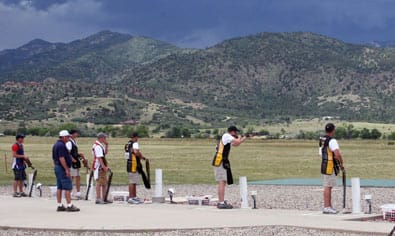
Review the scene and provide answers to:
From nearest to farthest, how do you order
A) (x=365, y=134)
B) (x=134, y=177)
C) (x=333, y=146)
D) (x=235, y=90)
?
(x=333, y=146) < (x=134, y=177) < (x=365, y=134) < (x=235, y=90)

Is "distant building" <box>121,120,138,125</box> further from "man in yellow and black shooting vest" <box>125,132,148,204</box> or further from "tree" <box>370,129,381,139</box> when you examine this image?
"man in yellow and black shooting vest" <box>125,132,148,204</box>

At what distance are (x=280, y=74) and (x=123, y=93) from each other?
3115cm

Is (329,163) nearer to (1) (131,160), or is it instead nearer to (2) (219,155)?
(2) (219,155)

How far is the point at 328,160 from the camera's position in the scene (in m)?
17.5

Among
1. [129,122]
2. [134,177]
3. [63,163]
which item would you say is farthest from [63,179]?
[129,122]

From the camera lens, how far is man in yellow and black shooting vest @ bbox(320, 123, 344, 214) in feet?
56.9

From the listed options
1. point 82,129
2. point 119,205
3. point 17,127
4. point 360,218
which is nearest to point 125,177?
point 119,205

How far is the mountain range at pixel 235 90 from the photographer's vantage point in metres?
139

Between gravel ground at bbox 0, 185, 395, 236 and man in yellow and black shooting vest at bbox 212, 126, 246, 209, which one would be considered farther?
man in yellow and black shooting vest at bbox 212, 126, 246, 209

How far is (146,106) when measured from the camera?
142625mm

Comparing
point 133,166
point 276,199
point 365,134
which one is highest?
point 365,134

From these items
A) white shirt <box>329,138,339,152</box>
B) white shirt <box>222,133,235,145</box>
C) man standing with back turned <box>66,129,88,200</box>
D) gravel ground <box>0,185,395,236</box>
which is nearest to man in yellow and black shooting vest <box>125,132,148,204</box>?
man standing with back turned <box>66,129,88,200</box>

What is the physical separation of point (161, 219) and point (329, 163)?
3.50 metres

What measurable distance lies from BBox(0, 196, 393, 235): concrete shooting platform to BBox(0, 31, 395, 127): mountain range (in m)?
111
